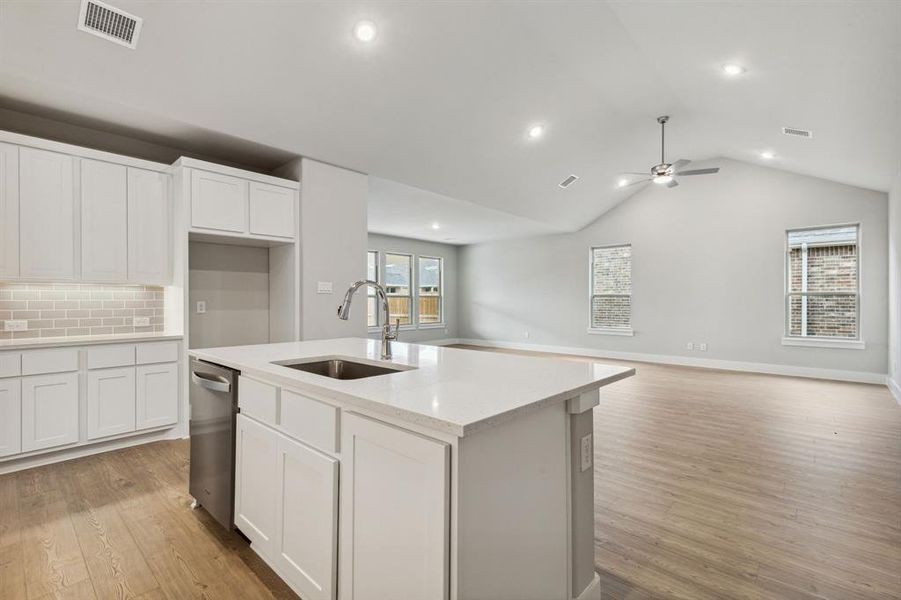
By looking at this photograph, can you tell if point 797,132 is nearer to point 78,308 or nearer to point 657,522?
point 657,522

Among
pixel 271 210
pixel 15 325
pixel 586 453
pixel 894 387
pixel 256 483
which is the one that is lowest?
pixel 894 387

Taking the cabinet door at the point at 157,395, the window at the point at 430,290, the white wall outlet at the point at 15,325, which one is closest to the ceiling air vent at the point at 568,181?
the window at the point at 430,290

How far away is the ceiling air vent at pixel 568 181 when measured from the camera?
662 centimetres

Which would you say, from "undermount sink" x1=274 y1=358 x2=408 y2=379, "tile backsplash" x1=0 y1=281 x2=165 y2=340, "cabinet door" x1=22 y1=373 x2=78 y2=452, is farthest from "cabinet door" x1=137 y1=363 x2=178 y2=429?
"undermount sink" x1=274 y1=358 x2=408 y2=379

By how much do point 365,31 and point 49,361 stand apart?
10.9ft

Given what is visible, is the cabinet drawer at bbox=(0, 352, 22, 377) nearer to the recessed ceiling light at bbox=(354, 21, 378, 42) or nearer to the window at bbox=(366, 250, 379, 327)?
the recessed ceiling light at bbox=(354, 21, 378, 42)

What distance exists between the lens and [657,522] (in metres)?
2.29

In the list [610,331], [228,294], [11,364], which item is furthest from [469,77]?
[610,331]

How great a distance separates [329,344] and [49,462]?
2.43 meters

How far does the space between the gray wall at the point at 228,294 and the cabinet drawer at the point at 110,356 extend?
0.74m

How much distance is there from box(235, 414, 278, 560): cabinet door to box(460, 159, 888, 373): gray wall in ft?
24.8

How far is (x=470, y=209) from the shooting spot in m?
7.11

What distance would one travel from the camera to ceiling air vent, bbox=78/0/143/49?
255 centimetres

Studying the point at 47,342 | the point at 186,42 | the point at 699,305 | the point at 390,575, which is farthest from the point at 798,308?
the point at 47,342
